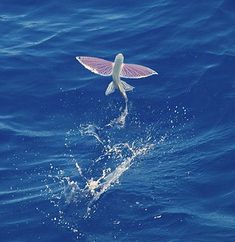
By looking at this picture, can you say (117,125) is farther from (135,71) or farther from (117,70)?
(135,71)

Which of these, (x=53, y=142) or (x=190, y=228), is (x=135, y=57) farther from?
(x=190, y=228)

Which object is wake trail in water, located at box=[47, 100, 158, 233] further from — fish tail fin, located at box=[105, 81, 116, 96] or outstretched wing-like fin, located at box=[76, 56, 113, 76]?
outstretched wing-like fin, located at box=[76, 56, 113, 76]

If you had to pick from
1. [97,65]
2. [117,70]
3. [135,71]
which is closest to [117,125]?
[117,70]

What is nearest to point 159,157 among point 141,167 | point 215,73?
point 141,167

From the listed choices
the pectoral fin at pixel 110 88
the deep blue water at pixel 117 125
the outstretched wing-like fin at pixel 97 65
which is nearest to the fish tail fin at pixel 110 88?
the pectoral fin at pixel 110 88

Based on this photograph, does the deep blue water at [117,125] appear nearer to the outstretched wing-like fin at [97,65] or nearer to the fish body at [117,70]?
the fish body at [117,70]

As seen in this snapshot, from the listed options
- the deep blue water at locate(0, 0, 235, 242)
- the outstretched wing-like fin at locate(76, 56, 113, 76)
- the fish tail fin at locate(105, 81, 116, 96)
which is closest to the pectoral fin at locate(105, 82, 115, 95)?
the fish tail fin at locate(105, 81, 116, 96)

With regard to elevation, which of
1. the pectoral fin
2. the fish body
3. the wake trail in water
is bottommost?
the wake trail in water
